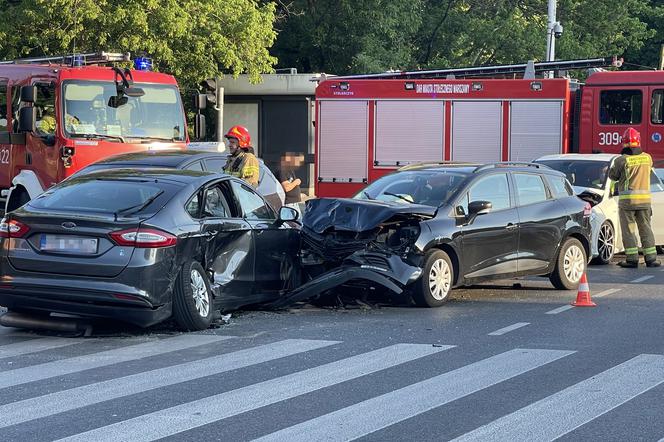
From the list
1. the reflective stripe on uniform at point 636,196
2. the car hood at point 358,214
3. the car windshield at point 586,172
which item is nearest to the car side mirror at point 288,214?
the car hood at point 358,214

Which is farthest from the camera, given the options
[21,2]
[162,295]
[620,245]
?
[21,2]

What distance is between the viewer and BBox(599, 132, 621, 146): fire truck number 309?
21.5 m

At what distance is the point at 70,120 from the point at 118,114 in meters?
0.77

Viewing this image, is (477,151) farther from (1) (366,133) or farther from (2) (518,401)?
(2) (518,401)

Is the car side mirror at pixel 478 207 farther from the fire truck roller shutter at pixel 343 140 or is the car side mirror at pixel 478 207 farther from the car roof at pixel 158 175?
the fire truck roller shutter at pixel 343 140

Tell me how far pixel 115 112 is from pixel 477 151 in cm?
797

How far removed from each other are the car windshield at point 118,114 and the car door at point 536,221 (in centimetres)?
713

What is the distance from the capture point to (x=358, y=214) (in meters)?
11.4

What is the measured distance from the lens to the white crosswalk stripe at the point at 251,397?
627 centimetres

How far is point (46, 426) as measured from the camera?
21.0 feet

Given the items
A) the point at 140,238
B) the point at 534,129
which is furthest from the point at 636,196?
the point at 140,238

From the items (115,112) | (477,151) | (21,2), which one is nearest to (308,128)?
(21,2)

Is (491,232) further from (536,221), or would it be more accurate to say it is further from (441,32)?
(441,32)

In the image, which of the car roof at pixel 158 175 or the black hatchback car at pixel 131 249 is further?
the car roof at pixel 158 175
